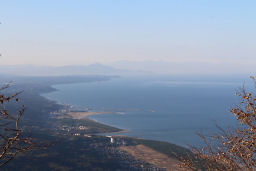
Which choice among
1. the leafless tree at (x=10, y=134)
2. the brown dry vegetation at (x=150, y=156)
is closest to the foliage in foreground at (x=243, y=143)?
the leafless tree at (x=10, y=134)

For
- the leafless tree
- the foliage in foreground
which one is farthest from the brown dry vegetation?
the leafless tree

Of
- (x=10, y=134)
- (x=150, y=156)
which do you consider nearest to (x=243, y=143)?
(x=10, y=134)

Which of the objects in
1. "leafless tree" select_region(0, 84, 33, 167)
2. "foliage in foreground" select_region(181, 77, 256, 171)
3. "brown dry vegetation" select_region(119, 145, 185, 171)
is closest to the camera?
"leafless tree" select_region(0, 84, 33, 167)

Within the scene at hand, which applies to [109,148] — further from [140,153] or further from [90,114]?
[90,114]

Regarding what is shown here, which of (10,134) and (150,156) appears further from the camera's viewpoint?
(150,156)

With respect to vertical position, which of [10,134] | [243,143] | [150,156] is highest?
[10,134]

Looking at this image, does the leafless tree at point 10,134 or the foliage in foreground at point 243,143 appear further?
the foliage in foreground at point 243,143

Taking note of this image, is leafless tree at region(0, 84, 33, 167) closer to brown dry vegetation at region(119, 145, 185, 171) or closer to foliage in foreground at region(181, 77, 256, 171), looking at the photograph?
foliage in foreground at region(181, 77, 256, 171)

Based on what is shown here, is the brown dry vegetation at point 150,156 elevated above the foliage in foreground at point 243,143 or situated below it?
below

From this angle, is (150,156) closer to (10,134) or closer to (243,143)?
(243,143)

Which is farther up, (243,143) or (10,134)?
(10,134)

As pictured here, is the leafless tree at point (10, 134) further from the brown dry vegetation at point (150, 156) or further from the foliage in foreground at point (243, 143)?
the brown dry vegetation at point (150, 156)

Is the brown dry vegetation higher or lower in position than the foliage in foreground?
lower
